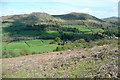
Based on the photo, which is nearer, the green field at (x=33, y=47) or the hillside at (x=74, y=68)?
the hillside at (x=74, y=68)

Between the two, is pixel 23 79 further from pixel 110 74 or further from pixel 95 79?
pixel 110 74

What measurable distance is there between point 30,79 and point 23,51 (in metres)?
30.9

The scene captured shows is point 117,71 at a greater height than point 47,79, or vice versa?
point 117,71

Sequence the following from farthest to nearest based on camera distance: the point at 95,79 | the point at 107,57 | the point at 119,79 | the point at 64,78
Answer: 1. the point at 107,57
2. the point at 64,78
3. the point at 95,79
4. the point at 119,79

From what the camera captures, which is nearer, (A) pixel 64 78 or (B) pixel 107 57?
(A) pixel 64 78

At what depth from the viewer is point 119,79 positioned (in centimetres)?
927

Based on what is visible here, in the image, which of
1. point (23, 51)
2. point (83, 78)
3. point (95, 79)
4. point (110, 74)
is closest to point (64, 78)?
point (83, 78)

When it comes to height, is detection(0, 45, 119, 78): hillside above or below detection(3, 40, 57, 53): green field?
above

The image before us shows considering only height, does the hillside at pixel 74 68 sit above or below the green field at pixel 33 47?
above

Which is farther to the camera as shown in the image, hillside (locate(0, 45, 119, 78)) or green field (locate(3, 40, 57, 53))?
green field (locate(3, 40, 57, 53))

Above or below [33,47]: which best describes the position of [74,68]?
above

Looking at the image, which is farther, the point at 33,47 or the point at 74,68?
the point at 33,47

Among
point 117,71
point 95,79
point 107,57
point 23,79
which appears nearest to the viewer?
point 95,79

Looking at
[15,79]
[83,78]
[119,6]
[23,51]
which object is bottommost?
[23,51]
